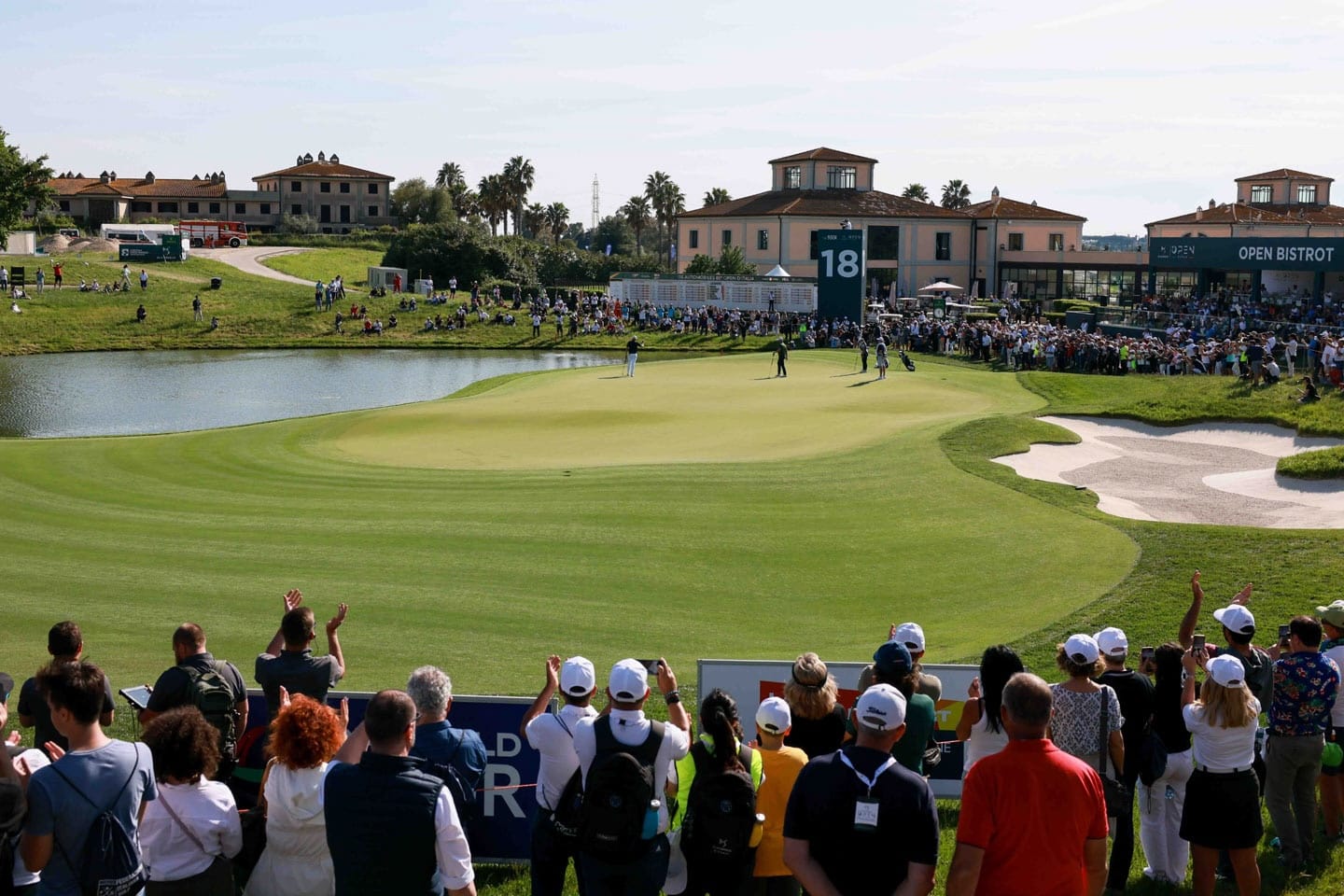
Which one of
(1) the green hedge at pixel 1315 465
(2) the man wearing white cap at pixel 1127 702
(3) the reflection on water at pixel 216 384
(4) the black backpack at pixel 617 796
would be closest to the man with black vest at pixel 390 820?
(4) the black backpack at pixel 617 796

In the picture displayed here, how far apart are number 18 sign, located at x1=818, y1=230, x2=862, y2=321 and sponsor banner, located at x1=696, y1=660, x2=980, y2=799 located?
169ft

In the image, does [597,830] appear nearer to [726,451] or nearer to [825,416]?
[726,451]

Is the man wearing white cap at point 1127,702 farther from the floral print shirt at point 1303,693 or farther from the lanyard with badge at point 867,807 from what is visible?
the lanyard with badge at point 867,807

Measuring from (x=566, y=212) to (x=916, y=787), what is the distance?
149295 mm

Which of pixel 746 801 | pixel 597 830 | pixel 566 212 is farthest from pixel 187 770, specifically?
pixel 566 212

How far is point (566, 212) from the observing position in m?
152

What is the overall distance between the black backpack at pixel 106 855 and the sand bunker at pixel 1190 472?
2027 cm

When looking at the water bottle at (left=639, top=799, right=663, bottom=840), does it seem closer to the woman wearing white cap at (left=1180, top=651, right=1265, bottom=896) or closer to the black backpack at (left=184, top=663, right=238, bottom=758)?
the black backpack at (left=184, top=663, right=238, bottom=758)

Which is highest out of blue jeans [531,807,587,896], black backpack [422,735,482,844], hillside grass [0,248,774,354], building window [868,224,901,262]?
building window [868,224,901,262]

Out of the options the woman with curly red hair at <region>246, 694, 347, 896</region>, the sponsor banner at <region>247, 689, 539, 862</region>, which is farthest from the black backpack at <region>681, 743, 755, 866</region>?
the sponsor banner at <region>247, 689, 539, 862</region>

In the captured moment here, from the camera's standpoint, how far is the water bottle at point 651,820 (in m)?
7.20

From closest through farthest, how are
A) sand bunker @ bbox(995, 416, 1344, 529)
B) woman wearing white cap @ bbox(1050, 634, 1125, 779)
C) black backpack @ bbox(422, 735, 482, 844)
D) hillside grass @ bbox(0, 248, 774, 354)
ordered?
black backpack @ bbox(422, 735, 482, 844), woman wearing white cap @ bbox(1050, 634, 1125, 779), sand bunker @ bbox(995, 416, 1344, 529), hillside grass @ bbox(0, 248, 774, 354)

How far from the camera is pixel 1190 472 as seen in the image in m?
28.1

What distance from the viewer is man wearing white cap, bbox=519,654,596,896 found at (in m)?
7.61
